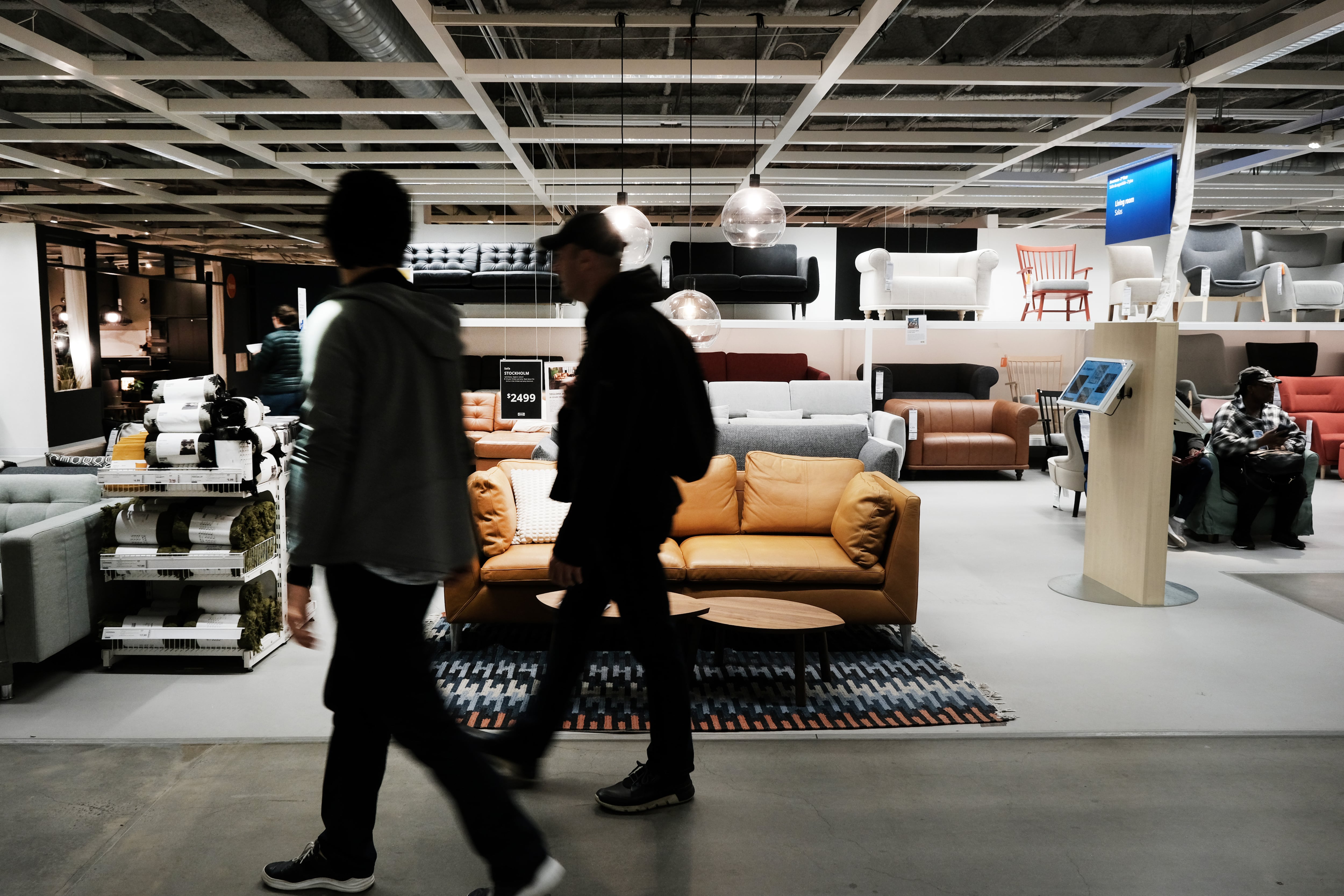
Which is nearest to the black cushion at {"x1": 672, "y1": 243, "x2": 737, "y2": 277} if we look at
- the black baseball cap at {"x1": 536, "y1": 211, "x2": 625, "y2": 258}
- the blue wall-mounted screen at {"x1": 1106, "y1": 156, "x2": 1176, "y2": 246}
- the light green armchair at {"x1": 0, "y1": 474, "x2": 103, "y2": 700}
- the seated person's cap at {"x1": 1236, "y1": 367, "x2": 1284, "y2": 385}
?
the seated person's cap at {"x1": 1236, "y1": 367, "x2": 1284, "y2": 385}

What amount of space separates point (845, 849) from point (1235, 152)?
10.8 m

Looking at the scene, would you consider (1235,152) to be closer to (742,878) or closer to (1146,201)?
(1146,201)

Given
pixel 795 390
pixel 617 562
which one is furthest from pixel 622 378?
pixel 795 390

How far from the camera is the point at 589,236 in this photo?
2260 mm

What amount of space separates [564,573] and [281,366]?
5.49m

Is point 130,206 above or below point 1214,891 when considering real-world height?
above

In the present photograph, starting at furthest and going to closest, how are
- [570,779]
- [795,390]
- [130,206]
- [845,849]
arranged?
[130,206]
[795,390]
[570,779]
[845,849]

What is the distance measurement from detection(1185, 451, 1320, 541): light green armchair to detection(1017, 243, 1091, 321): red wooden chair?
15.8 ft

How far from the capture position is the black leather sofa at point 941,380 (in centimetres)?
1104

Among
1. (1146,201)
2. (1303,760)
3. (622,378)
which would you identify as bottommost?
(1303,760)

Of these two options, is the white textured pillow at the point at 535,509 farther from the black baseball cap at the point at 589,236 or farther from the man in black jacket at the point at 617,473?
the black baseball cap at the point at 589,236

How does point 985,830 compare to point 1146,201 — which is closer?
point 985,830

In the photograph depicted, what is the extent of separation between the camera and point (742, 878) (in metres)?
2.25

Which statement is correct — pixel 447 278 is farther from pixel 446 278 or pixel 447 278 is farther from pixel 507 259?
pixel 507 259
